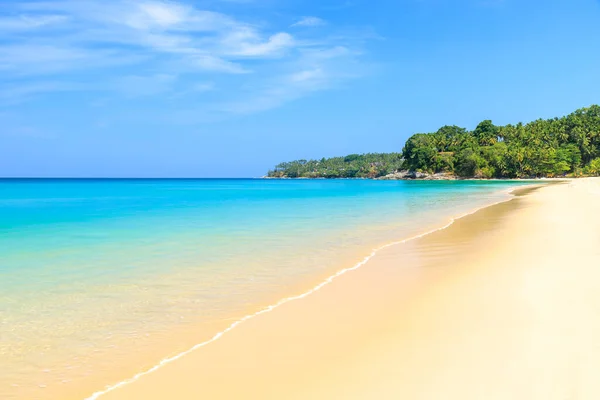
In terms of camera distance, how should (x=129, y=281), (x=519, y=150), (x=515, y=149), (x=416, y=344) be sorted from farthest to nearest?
(x=515, y=149) < (x=519, y=150) < (x=129, y=281) < (x=416, y=344)

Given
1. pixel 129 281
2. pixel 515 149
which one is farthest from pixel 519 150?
pixel 129 281

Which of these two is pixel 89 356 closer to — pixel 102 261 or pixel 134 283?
pixel 134 283

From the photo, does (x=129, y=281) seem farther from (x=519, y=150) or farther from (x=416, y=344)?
(x=519, y=150)

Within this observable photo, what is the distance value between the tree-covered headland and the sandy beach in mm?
92673

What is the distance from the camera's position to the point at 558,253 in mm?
Answer: 8773

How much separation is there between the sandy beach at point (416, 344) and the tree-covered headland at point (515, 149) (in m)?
Result: 92.7

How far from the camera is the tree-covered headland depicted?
88.1 meters

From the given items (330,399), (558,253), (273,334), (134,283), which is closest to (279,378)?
(330,399)

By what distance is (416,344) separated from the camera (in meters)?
4.23

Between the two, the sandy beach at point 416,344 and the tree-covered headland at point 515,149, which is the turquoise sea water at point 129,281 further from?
the tree-covered headland at point 515,149

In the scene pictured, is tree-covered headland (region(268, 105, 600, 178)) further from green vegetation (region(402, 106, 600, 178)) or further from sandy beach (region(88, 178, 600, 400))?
sandy beach (region(88, 178, 600, 400))

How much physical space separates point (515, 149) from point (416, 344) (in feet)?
326

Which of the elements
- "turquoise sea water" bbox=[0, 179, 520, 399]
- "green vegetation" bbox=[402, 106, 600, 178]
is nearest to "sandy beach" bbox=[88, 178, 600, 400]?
"turquoise sea water" bbox=[0, 179, 520, 399]

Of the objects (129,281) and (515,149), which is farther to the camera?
(515,149)
